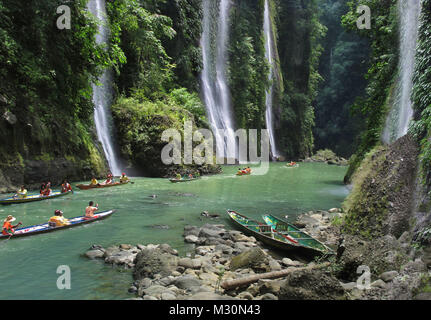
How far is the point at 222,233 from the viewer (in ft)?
33.3

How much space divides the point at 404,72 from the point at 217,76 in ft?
76.0

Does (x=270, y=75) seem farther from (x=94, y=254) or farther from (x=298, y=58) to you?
(x=94, y=254)

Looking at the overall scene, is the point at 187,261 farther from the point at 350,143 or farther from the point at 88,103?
the point at 350,143

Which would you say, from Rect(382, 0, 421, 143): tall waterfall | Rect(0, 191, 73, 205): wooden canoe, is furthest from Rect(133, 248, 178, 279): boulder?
Rect(382, 0, 421, 143): tall waterfall

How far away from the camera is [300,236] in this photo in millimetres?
9562

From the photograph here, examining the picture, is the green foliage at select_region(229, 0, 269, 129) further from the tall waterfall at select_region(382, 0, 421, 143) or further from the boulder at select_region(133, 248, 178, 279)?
the boulder at select_region(133, 248, 178, 279)

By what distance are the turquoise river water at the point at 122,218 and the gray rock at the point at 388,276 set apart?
4.22 meters

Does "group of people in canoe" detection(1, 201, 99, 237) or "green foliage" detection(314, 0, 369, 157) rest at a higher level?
"green foliage" detection(314, 0, 369, 157)

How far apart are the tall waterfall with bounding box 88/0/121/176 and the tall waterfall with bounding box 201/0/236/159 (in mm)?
10799

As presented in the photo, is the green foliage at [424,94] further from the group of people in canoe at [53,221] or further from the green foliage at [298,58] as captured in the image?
the green foliage at [298,58]

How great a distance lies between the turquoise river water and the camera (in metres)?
6.58

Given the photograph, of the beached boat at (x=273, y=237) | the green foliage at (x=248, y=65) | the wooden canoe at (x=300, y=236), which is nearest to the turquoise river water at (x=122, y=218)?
the beached boat at (x=273, y=237)

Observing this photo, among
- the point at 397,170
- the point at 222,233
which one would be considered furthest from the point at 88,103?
the point at 397,170
